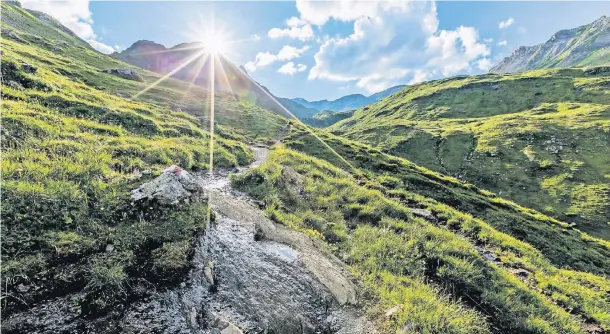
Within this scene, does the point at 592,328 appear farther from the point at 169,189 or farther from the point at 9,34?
the point at 9,34

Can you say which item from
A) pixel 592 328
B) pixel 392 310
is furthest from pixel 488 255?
pixel 392 310

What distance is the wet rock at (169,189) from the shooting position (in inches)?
409

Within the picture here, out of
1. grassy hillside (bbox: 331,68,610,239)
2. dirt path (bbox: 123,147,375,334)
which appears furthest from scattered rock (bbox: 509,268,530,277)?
grassy hillside (bbox: 331,68,610,239)

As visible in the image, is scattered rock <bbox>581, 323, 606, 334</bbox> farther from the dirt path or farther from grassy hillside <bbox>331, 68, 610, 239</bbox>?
grassy hillside <bbox>331, 68, 610, 239</bbox>

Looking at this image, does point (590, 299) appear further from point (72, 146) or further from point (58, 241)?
point (72, 146)

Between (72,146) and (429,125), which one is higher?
(429,125)

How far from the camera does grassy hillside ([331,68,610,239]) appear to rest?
71688 mm

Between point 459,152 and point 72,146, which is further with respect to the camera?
point 459,152

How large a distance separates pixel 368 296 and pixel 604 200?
86079 millimetres

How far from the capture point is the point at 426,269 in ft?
43.2

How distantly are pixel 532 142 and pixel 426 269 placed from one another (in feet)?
353

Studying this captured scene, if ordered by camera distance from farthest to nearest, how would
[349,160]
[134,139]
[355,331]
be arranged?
[349,160] < [134,139] < [355,331]

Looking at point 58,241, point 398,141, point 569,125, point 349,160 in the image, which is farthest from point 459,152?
point 58,241

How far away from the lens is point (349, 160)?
153 ft
